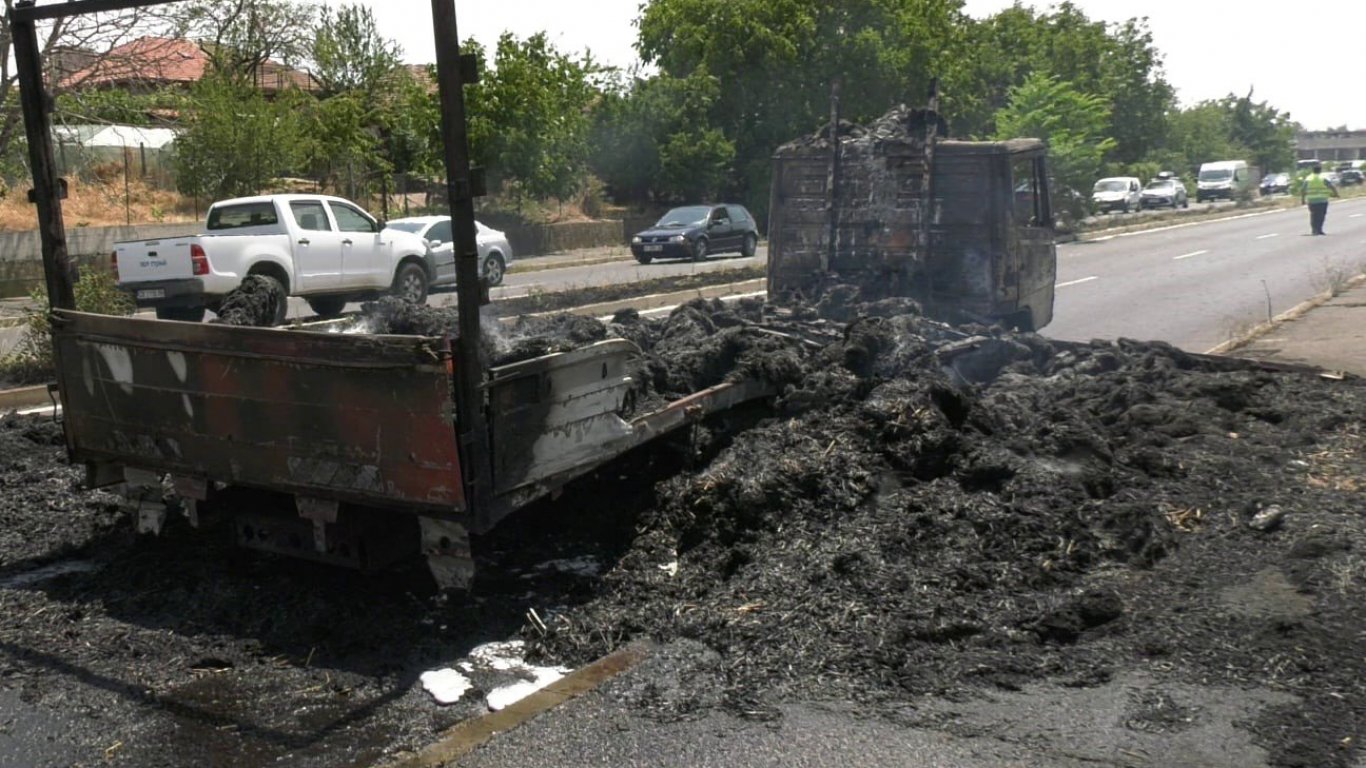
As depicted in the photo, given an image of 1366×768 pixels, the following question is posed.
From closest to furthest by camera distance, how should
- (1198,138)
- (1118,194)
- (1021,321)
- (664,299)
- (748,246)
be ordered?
1. (1021,321)
2. (664,299)
3. (748,246)
4. (1118,194)
5. (1198,138)

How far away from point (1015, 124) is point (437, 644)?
123 ft

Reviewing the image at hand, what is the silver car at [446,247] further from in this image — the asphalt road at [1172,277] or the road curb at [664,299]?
the road curb at [664,299]

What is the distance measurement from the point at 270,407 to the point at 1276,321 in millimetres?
14362

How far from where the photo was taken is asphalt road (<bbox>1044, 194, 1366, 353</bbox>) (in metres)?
17.5

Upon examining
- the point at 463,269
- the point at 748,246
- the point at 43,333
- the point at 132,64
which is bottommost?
the point at 748,246

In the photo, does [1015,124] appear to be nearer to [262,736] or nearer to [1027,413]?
[1027,413]

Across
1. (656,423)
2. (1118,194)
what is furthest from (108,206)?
(1118,194)

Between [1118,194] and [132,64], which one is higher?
[132,64]

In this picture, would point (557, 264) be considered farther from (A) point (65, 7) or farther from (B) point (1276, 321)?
(A) point (65, 7)

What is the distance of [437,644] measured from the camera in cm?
547

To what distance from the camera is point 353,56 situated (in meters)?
42.9

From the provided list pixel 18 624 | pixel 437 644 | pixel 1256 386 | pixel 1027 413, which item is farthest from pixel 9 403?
pixel 1256 386

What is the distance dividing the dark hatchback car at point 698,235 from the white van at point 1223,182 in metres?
41.6

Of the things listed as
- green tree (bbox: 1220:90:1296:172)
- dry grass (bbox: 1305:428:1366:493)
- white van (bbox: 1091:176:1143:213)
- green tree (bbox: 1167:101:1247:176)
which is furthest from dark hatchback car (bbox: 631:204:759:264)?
green tree (bbox: 1220:90:1296:172)
